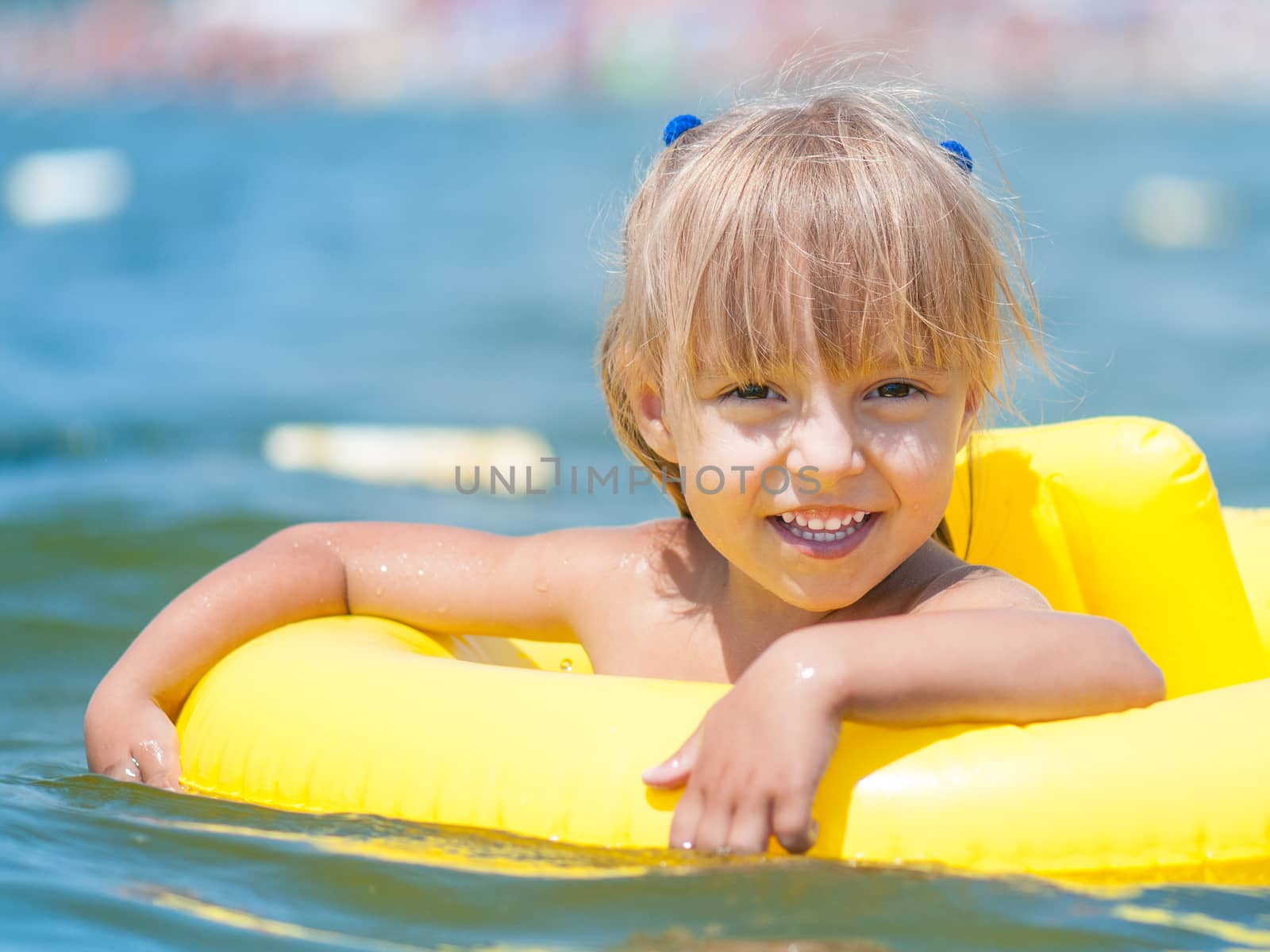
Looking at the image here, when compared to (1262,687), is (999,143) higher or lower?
higher

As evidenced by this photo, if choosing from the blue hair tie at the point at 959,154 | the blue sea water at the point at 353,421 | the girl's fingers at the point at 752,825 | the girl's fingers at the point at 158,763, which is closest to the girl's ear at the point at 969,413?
the blue sea water at the point at 353,421

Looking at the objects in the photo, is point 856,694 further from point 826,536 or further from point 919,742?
point 826,536

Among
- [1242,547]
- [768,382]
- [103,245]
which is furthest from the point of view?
[103,245]

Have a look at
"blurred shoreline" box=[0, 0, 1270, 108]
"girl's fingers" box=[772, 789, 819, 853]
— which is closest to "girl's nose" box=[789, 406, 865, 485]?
"girl's fingers" box=[772, 789, 819, 853]

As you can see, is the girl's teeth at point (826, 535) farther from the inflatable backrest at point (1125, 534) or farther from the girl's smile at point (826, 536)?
the inflatable backrest at point (1125, 534)

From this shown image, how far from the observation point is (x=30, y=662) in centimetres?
367

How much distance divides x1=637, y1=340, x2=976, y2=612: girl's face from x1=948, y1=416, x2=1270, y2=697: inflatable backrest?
1.50 ft

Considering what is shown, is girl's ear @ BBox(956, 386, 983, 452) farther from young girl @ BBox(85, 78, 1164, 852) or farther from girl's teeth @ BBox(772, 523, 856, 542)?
girl's teeth @ BBox(772, 523, 856, 542)

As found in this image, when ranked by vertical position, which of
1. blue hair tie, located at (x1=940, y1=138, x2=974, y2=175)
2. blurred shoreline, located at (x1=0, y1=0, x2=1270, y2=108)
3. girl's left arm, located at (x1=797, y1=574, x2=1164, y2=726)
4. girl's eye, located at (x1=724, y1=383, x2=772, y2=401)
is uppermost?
blurred shoreline, located at (x1=0, y1=0, x2=1270, y2=108)

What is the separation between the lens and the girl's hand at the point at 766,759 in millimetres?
1880

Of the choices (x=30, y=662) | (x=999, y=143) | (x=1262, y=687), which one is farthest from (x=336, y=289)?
(x=999, y=143)

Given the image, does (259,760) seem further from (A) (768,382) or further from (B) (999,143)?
(B) (999,143)

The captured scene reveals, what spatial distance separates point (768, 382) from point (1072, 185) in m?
19.9

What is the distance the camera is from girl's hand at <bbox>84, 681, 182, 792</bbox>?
2.41 metres
